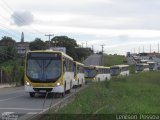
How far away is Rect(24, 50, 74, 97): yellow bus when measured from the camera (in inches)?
1288

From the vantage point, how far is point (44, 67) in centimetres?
3291

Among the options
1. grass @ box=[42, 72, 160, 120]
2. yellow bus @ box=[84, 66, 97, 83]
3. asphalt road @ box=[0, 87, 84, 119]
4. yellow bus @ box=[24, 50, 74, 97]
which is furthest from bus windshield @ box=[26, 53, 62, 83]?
yellow bus @ box=[84, 66, 97, 83]

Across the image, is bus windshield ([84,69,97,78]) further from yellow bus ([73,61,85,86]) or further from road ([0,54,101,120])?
road ([0,54,101,120])

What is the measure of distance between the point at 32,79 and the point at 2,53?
63906 mm

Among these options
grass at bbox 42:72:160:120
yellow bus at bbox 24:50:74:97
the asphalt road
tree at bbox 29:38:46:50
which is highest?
tree at bbox 29:38:46:50

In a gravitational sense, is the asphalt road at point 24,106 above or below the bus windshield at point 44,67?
below

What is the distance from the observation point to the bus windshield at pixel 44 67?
32.8 m

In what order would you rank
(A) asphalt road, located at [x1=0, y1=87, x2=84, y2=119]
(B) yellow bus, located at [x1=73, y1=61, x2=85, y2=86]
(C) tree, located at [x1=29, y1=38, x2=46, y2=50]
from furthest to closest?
(C) tree, located at [x1=29, y1=38, x2=46, y2=50] < (B) yellow bus, located at [x1=73, y1=61, x2=85, y2=86] < (A) asphalt road, located at [x1=0, y1=87, x2=84, y2=119]

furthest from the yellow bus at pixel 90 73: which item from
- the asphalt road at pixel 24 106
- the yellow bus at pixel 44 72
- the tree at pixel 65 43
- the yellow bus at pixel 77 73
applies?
the tree at pixel 65 43

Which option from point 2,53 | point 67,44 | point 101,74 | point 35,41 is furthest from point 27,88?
point 67,44

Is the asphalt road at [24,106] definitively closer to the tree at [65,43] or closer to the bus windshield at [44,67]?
the bus windshield at [44,67]

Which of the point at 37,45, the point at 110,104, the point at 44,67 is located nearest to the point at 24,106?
the point at 110,104

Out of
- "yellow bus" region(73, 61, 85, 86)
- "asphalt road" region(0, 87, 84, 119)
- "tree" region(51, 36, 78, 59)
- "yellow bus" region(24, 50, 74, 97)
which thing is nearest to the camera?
"asphalt road" region(0, 87, 84, 119)

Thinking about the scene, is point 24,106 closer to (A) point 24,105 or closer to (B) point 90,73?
(A) point 24,105
